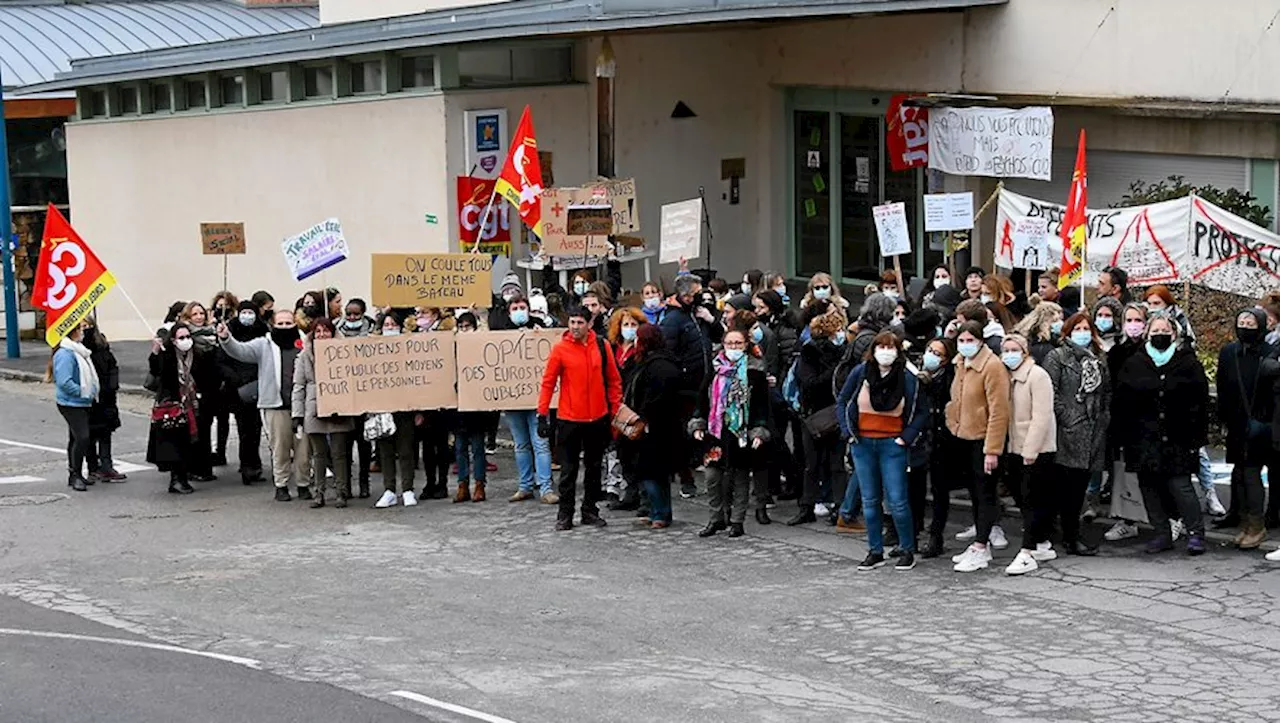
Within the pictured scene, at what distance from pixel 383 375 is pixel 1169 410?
622 centimetres

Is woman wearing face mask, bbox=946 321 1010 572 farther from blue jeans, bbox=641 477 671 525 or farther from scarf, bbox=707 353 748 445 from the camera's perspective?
blue jeans, bbox=641 477 671 525

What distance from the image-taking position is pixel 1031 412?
12805mm

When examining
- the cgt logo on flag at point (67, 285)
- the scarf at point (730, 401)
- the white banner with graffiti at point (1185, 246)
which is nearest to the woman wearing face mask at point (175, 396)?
the cgt logo on flag at point (67, 285)

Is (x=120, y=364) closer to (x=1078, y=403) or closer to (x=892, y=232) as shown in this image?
(x=892, y=232)

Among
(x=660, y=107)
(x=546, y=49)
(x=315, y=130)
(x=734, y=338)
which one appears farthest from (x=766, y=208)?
(x=734, y=338)

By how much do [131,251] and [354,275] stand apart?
595 cm

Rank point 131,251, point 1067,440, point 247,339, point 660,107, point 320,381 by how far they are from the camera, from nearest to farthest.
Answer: point 1067,440
point 320,381
point 247,339
point 660,107
point 131,251

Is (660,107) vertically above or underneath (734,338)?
above

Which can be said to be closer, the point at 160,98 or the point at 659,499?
the point at 659,499

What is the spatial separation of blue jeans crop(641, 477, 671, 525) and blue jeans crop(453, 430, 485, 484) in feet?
6.46

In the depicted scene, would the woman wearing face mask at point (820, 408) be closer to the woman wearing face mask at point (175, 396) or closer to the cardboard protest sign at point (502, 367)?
the cardboard protest sign at point (502, 367)

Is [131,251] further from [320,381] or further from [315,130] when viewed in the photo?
[320,381]

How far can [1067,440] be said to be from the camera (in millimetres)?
Answer: 12875

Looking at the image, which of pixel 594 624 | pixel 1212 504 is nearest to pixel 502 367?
pixel 594 624
